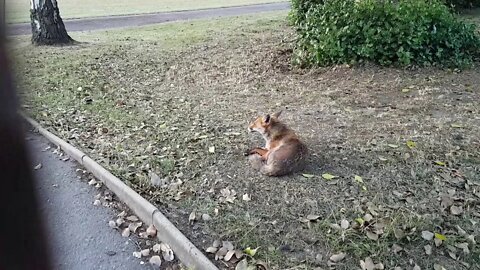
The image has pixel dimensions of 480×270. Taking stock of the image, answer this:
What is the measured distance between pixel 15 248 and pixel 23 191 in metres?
0.52

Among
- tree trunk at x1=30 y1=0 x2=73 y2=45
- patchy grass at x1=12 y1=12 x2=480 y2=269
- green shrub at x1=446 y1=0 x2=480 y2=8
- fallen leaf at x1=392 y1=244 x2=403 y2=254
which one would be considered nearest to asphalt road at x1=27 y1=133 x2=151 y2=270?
patchy grass at x1=12 y1=12 x2=480 y2=269

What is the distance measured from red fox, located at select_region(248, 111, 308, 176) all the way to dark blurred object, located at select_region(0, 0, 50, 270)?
1633 mm

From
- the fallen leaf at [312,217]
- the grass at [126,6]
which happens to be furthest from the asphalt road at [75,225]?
the grass at [126,6]

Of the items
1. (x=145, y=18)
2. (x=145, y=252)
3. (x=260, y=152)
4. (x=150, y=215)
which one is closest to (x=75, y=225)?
(x=150, y=215)

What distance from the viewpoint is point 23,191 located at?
9.73ft

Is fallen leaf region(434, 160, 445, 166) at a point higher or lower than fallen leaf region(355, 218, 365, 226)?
higher

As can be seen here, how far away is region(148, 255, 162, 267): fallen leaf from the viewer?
117 inches

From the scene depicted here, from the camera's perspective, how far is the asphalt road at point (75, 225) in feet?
9.79

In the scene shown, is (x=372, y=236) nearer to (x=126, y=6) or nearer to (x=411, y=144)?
(x=411, y=144)

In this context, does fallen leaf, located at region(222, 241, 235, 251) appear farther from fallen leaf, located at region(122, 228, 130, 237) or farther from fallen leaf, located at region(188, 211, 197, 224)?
fallen leaf, located at region(122, 228, 130, 237)

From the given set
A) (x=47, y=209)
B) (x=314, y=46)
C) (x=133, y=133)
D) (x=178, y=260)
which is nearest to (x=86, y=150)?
(x=133, y=133)

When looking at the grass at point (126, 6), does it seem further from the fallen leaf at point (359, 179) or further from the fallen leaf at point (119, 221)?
the fallen leaf at point (359, 179)

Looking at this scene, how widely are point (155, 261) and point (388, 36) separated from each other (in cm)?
507

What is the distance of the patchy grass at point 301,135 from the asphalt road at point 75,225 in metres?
0.32
